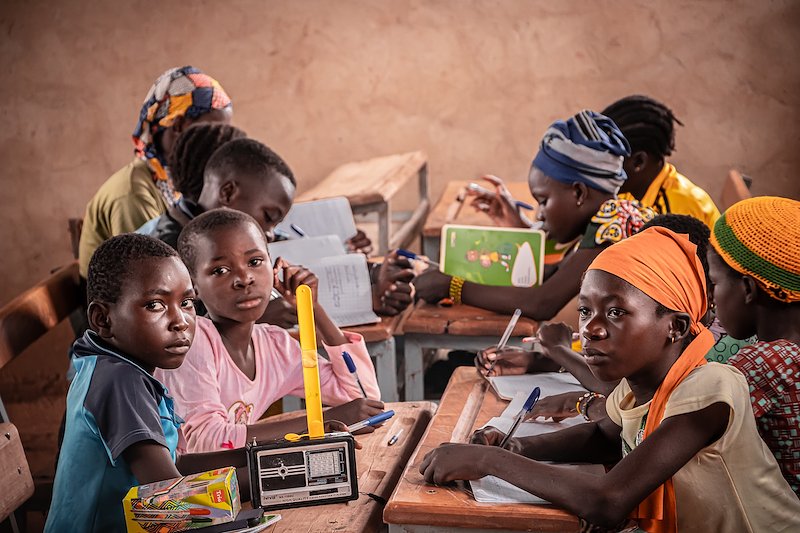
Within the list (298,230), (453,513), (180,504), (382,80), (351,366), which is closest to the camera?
(180,504)

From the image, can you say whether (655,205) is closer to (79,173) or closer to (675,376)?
(675,376)

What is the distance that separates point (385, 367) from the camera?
2867mm

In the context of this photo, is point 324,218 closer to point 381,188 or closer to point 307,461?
point 381,188

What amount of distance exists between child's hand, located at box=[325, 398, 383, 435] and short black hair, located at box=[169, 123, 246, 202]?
1303 millimetres

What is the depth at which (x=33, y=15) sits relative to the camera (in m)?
5.83

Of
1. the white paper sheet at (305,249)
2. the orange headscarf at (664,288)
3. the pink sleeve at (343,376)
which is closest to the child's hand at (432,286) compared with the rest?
the white paper sheet at (305,249)

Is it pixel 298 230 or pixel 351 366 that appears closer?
pixel 351 366

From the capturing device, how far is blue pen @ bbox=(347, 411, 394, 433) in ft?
6.43

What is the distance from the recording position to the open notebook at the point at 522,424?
1.61 metres

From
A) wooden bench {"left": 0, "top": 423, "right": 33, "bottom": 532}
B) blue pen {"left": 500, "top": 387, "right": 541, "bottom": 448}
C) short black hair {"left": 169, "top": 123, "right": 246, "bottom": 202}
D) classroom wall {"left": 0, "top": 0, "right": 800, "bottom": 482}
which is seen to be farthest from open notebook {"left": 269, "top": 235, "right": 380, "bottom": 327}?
classroom wall {"left": 0, "top": 0, "right": 800, "bottom": 482}

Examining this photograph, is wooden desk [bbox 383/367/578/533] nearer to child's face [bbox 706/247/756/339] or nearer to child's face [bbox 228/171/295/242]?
child's face [bbox 706/247/756/339]

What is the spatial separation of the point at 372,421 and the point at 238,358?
371mm

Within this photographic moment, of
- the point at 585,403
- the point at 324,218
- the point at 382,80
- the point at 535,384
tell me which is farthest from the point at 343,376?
the point at 382,80

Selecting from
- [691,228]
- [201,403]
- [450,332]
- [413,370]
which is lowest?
[413,370]
